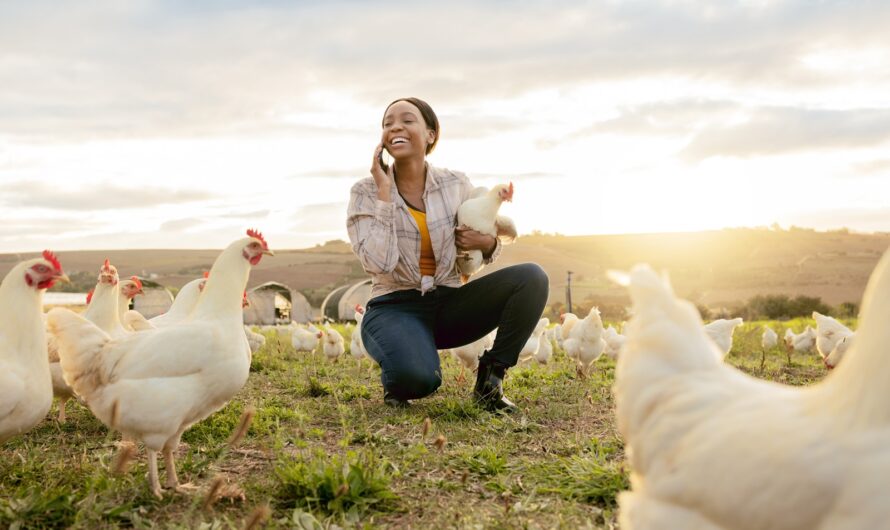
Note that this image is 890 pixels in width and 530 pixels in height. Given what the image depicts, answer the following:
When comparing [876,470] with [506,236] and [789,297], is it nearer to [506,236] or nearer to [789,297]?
[506,236]

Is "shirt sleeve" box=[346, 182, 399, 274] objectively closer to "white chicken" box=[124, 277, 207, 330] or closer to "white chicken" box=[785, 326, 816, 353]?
"white chicken" box=[124, 277, 207, 330]

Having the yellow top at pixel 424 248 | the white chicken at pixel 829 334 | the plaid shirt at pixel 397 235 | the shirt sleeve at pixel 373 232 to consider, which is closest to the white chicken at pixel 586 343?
the plaid shirt at pixel 397 235

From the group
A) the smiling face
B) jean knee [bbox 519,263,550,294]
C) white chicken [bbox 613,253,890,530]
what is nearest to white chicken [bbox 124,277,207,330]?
the smiling face

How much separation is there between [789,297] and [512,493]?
66.8 feet

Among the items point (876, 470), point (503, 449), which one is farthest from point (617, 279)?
point (503, 449)

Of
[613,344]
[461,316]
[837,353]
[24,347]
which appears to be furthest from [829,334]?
[24,347]

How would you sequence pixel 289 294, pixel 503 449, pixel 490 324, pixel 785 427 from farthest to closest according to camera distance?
1. pixel 289 294
2. pixel 490 324
3. pixel 503 449
4. pixel 785 427

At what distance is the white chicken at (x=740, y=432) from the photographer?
156cm

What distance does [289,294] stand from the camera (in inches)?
880

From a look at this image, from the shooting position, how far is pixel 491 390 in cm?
518

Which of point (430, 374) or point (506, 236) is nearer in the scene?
point (430, 374)

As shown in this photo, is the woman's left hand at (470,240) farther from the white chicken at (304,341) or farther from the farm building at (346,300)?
the farm building at (346,300)

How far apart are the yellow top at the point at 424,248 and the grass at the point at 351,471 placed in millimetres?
1081

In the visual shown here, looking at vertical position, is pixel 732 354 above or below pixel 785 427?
below
